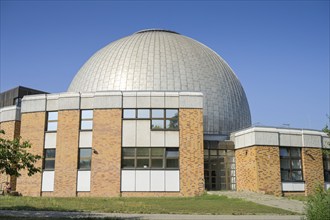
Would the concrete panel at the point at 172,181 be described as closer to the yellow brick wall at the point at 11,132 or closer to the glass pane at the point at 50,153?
the glass pane at the point at 50,153

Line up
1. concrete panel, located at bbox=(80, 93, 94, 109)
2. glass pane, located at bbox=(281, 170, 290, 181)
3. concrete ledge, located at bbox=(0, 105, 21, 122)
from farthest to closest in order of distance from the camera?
concrete ledge, located at bbox=(0, 105, 21, 122) → glass pane, located at bbox=(281, 170, 290, 181) → concrete panel, located at bbox=(80, 93, 94, 109)

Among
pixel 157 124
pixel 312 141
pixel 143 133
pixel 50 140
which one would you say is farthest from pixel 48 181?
pixel 312 141

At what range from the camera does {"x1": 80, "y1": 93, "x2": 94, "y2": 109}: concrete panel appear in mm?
30508

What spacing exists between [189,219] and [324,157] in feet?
71.1

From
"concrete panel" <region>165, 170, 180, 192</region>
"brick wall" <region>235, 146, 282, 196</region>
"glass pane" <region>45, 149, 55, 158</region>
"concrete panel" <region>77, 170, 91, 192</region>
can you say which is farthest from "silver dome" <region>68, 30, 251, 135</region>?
"concrete panel" <region>77, 170, 91, 192</region>

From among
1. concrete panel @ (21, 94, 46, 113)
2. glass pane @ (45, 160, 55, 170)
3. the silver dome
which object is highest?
the silver dome

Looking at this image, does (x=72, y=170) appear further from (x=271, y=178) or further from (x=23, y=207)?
(x=271, y=178)

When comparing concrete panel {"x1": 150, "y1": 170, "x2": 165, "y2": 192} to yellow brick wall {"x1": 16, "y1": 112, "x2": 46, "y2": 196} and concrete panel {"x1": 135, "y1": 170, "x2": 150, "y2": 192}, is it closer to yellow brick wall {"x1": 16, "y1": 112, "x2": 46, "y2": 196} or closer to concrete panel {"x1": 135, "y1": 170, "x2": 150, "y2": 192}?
concrete panel {"x1": 135, "y1": 170, "x2": 150, "y2": 192}

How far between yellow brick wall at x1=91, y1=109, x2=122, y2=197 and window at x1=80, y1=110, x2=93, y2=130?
1.68 feet

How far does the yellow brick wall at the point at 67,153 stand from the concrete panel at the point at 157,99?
615 centimetres

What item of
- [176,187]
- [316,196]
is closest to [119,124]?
[176,187]

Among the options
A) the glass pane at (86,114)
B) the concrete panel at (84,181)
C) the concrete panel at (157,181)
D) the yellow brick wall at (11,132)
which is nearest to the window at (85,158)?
the concrete panel at (84,181)

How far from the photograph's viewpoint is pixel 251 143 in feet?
101

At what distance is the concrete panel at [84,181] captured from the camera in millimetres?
29183
